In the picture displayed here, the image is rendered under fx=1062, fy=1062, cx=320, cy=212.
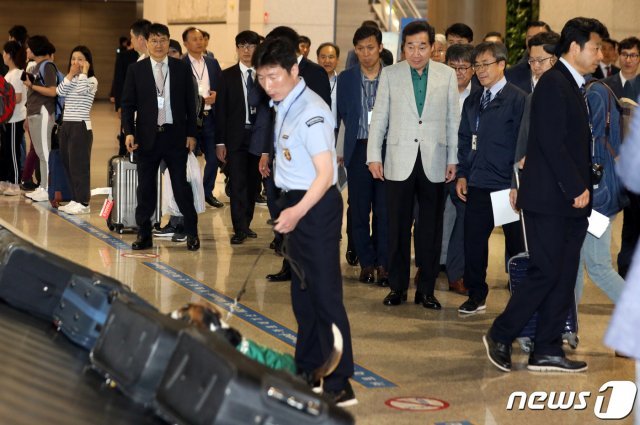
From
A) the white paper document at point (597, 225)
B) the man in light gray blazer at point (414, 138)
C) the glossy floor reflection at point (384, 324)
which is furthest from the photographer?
the man in light gray blazer at point (414, 138)

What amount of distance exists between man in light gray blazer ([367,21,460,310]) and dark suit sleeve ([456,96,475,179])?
→ 0.28 feet

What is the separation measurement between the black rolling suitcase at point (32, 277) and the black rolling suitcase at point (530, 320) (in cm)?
240

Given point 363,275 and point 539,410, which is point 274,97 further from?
point 363,275

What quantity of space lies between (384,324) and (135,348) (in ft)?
8.65

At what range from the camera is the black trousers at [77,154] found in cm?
1096

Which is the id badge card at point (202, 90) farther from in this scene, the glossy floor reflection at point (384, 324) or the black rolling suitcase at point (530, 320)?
the black rolling suitcase at point (530, 320)

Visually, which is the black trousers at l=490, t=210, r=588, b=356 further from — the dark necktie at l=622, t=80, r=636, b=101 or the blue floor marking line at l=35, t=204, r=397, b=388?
the dark necktie at l=622, t=80, r=636, b=101

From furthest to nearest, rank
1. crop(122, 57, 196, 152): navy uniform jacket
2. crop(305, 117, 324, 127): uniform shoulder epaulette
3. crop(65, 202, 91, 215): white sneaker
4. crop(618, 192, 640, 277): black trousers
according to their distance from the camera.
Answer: crop(65, 202, 91, 215): white sneaker, crop(122, 57, 196, 152): navy uniform jacket, crop(618, 192, 640, 277): black trousers, crop(305, 117, 324, 127): uniform shoulder epaulette

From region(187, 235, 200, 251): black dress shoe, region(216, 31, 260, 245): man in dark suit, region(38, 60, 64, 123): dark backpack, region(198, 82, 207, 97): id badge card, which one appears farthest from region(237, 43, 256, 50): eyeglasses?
region(38, 60, 64, 123): dark backpack

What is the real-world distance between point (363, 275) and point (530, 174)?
2.79 metres

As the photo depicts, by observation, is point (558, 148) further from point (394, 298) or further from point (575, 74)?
point (394, 298)

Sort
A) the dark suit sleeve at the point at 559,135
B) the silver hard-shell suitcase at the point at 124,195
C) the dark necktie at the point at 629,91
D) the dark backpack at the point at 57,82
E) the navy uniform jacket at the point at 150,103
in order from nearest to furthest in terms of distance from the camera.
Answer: the dark suit sleeve at the point at 559,135 → the dark necktie at the point at 629,91 → the navy uniform jacket at the point at 150,103 → the silver hard-shell suitcase at the point at 124,195 → the dark backpack at the point at 57,82

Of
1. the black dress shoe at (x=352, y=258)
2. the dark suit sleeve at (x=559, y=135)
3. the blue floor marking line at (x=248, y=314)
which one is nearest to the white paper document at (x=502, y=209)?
the dark suit sleeve at (x=559, y=135)

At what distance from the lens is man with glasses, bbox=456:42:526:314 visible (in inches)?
263
